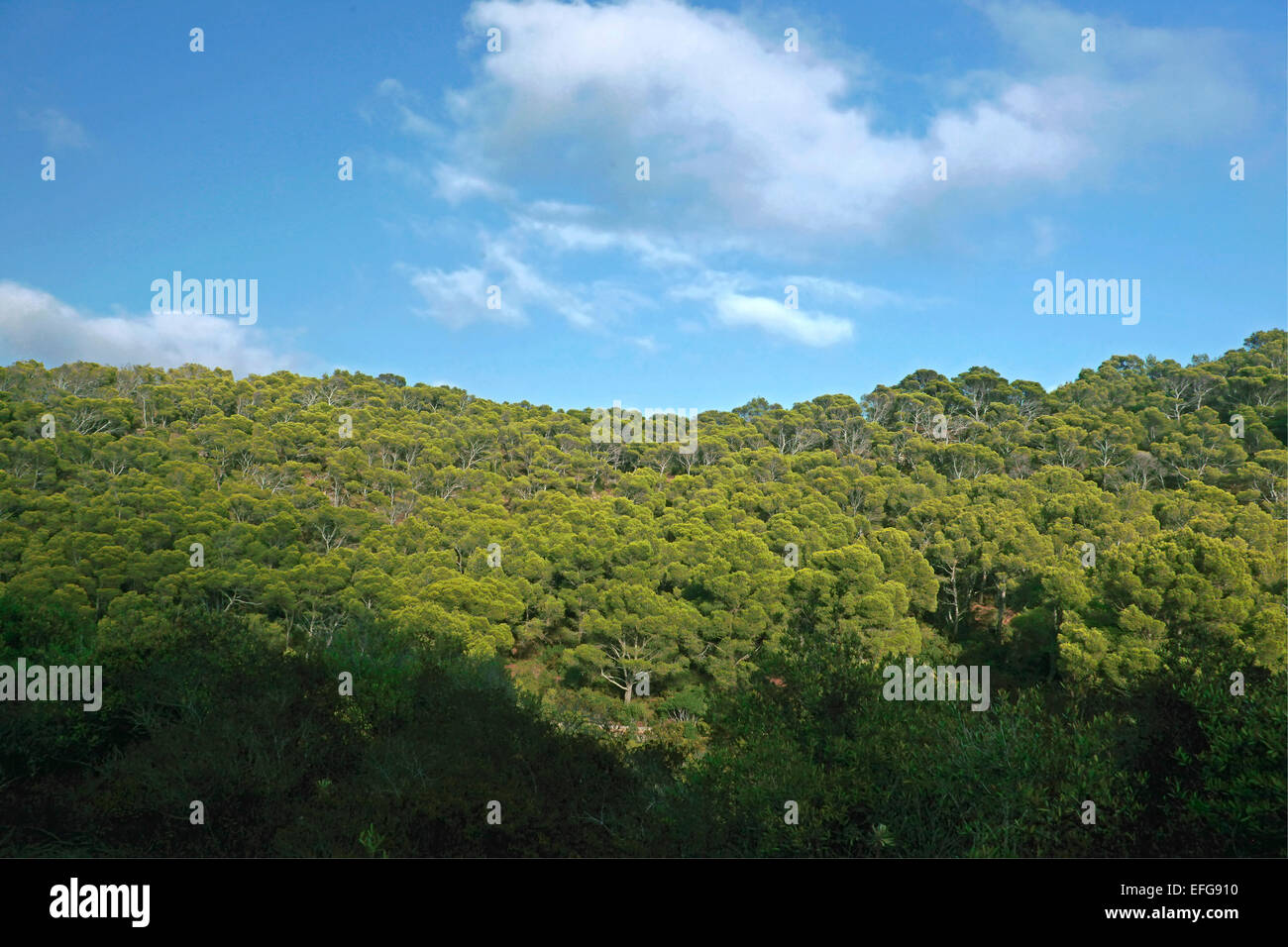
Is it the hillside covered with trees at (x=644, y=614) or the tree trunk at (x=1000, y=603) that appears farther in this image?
the tree trunk at (x=1000, y=603)

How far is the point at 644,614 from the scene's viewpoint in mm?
37656

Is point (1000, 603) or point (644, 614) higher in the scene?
point (644, 614)

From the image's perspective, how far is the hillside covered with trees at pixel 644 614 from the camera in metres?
10.9

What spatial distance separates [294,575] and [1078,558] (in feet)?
125

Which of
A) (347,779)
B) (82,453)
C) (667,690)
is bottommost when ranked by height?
(667,690)

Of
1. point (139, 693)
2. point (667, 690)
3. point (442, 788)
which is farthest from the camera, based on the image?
point (667, 690)

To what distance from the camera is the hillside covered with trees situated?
35.6ft

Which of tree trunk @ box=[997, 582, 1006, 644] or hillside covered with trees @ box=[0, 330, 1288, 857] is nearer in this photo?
hillside covered with trees @ box=[0, 330, 1288, 857]

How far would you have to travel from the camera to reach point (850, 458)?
210 feet

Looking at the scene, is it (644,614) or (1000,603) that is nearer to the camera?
(644,614)
